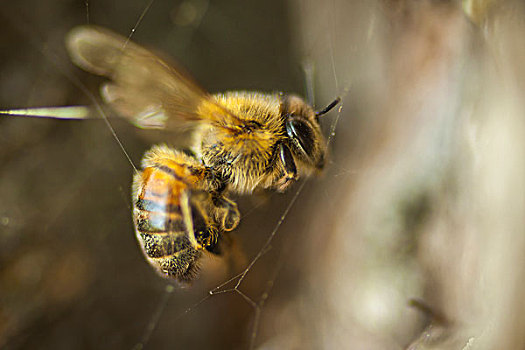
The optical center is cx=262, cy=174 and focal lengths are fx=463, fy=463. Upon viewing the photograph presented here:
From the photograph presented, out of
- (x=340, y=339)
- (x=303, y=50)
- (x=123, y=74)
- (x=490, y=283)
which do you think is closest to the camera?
(x=123, y=74)

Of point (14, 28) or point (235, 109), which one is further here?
point (14, 28)

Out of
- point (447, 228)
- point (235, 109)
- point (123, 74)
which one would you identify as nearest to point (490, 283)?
point (447, 228)

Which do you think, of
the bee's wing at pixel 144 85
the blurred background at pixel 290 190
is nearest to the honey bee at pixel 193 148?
the bee's wing at pixel 144 85

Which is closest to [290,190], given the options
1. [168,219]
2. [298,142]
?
[298,142]

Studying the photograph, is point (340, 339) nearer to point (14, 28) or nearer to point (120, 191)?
point (120, 191)

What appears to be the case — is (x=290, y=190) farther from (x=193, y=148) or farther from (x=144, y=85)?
(x=144, y=85)

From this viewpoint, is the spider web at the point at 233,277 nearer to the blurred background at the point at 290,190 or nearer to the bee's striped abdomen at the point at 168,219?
the blurred background at the point at 290,190
